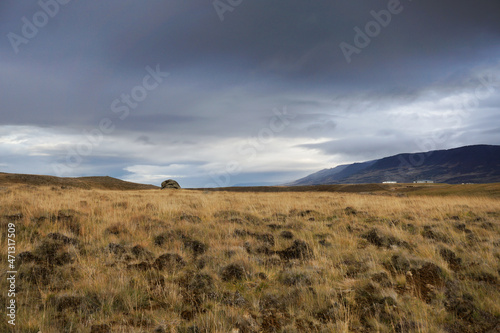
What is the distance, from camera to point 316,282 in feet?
14.9

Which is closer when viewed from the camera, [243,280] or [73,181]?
[243,280]

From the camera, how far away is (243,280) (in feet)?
16.0

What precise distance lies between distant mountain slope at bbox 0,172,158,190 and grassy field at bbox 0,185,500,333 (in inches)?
1427

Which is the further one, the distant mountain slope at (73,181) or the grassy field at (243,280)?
the distant mountain slope at (73,181)

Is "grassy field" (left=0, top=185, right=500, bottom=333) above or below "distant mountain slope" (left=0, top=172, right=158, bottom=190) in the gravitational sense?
below

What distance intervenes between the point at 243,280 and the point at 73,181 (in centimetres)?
4834

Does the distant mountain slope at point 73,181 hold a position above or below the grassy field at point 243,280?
above

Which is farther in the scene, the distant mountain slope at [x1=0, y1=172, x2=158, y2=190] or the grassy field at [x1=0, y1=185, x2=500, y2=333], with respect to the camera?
the distant mountain slope at [x1=0, y1=172, x2=158, y2=190]

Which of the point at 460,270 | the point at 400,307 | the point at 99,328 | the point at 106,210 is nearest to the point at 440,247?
the point at 460,270

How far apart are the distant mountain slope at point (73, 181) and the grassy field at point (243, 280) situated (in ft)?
119

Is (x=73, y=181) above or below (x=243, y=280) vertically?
above

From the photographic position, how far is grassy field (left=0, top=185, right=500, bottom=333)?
3488 millimetres

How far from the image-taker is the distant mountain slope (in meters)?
36.1

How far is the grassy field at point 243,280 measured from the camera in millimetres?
3488
